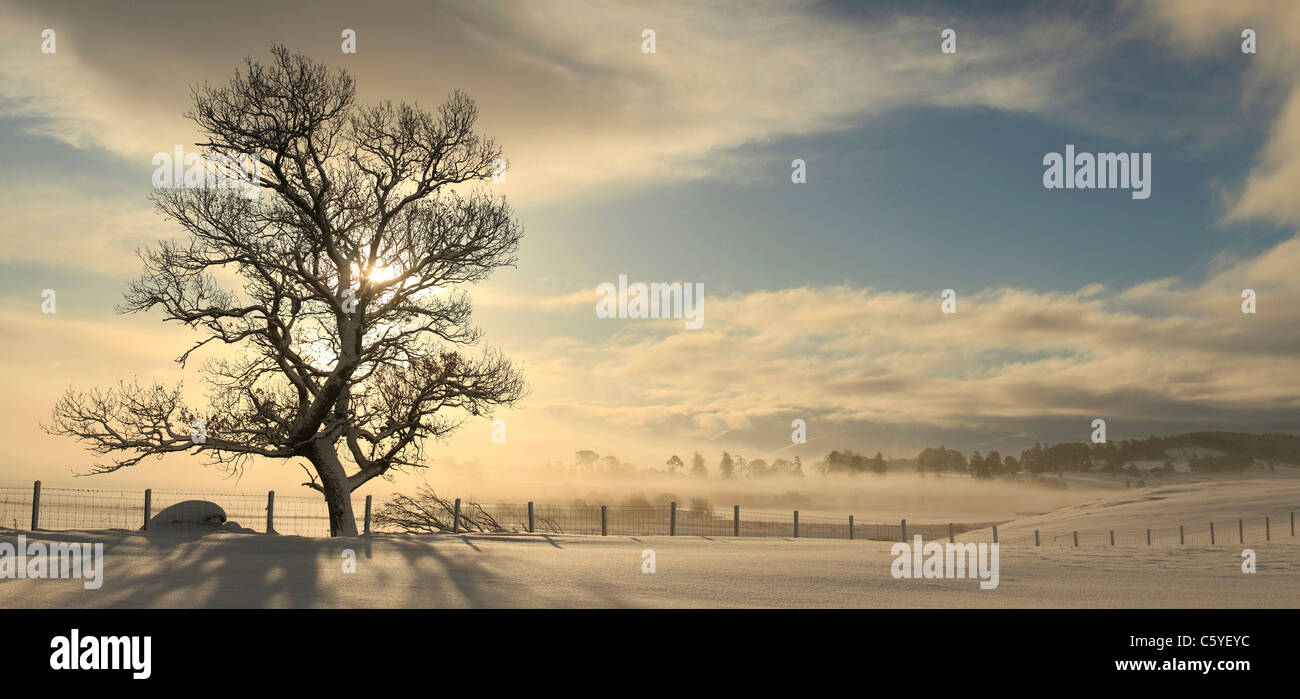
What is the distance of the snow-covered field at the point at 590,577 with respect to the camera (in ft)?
38.3

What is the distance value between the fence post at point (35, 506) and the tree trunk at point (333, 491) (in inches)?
296

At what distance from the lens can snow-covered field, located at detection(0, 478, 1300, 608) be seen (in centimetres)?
1166

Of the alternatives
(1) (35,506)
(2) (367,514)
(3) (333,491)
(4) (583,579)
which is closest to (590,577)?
(4) (583,579)

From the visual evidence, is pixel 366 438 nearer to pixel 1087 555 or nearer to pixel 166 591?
pixel 166 591

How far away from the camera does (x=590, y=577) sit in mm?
14391

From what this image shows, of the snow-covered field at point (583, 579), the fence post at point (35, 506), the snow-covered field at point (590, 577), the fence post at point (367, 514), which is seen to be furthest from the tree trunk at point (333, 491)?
the fence post at point (35, 506)

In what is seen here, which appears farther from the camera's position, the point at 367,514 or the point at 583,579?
the point at 367,514

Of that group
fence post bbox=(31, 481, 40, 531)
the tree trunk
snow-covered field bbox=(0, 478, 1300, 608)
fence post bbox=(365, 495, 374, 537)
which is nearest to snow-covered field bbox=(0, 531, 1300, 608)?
snow-covered field bbox=(0, 478, 1300, 608)

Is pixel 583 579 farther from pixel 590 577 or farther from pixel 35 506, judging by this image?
pixel 35 506

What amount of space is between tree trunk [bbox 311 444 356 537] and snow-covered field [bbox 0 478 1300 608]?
6752 mm

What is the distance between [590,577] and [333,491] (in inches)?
670

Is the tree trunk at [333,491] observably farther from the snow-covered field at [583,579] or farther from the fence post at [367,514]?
the snow-covered field at [583,579]

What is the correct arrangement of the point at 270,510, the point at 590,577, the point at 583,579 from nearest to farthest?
the point at 583,579
the point at 590,577
the point at 270,510

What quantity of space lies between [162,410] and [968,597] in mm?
24537
